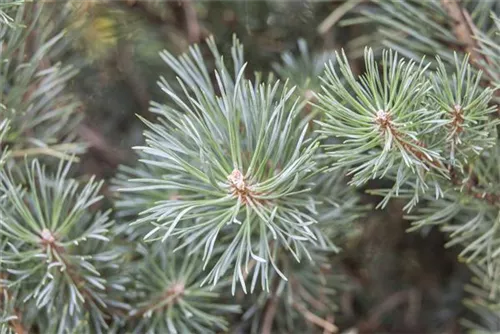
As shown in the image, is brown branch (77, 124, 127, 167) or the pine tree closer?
the pine tree

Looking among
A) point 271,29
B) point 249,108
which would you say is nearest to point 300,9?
point 271,29

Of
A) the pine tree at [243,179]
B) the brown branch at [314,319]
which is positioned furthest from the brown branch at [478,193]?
the brown branch at [314,319]

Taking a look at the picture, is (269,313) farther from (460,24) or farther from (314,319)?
(460,24)

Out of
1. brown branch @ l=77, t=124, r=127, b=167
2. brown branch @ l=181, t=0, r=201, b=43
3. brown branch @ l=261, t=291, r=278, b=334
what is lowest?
brown branch @ l=261, t=291, r=278, b=334

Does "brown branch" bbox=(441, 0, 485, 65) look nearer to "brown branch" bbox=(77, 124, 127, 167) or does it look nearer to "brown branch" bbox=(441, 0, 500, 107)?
"brown branch" bbox=(441, 0, 500, 107)

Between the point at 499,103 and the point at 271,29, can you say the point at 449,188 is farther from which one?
the point at 271,29

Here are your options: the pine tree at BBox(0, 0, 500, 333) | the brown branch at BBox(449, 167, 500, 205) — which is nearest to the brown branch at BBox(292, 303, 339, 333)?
the pine tree at BBox(0, 0, 500, 333)

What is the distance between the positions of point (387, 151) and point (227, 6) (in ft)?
0.69

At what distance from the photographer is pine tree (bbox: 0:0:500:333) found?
30 cm

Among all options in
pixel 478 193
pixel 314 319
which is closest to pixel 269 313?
pixel 314 319

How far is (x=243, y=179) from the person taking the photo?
1.00 feet

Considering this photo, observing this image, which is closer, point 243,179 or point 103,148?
point 243,179

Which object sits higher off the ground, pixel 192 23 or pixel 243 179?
pixel 192 23

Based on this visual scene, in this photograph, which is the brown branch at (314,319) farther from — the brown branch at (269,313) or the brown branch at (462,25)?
the brown branch at (462,25)
